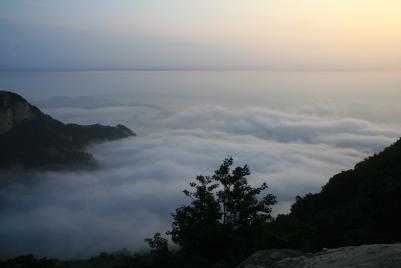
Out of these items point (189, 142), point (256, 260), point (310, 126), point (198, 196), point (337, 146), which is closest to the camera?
point (256, 260)

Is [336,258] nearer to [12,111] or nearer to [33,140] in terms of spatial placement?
[12,111]

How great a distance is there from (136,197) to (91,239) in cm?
2495

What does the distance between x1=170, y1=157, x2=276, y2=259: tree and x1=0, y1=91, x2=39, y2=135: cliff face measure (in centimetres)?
9887

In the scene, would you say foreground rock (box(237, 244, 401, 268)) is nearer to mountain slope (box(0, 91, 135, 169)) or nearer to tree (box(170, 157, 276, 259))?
tree (box(170, 157, 276, 259))

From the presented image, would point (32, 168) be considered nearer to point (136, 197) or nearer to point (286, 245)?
point (136, 197)

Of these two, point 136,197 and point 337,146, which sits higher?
point 337,146

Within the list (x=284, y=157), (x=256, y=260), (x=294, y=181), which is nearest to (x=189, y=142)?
(x=284, y=157)

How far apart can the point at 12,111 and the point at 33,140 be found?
1038cm

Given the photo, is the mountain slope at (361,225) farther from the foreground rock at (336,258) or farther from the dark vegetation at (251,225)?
the foreground rock at (336,258)

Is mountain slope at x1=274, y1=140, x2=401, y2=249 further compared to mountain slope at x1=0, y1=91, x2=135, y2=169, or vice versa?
mountain slope at x1=0, y1=91, x2=135, y2=169

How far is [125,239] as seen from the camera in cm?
6894

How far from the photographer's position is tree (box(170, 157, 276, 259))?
15273 mm

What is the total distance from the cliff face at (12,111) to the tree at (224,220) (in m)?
98.9

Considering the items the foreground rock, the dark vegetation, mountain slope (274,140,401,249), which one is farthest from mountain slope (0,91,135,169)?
the foreground rock
